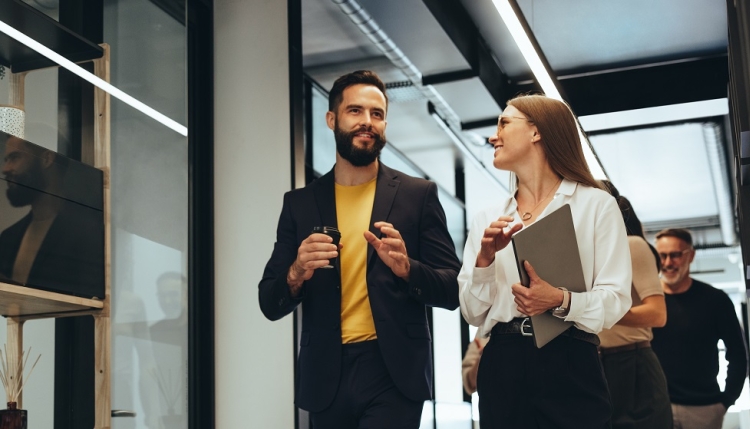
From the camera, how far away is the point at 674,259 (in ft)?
16.4

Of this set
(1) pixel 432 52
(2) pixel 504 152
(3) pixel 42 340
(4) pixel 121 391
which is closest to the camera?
(2) pixel 504 152

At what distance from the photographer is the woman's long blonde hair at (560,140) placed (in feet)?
8.57

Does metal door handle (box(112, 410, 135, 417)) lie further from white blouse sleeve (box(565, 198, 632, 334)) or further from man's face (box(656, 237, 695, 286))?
man's face (box(656, 237, 695, 286))

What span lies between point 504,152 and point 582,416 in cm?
78

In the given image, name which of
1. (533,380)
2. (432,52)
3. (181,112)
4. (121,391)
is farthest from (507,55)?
(533,380)

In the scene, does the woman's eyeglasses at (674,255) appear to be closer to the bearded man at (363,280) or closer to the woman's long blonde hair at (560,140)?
the bearded man at (363,280)

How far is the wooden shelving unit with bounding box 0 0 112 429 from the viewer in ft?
9.71

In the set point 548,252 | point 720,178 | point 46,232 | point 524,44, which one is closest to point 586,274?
point 548,252

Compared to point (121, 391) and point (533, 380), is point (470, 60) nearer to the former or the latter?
point (121, 391)

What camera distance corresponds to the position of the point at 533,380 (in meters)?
2.35

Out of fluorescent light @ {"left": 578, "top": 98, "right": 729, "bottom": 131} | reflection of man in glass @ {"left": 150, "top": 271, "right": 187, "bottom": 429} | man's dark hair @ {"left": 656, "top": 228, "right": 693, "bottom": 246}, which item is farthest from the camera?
fluorescent light @ {"left": 578, "top": 98, "right": 729, "bottom": 131}

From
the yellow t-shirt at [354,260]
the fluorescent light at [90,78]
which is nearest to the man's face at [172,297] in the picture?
the fluorescent light at [90,78]

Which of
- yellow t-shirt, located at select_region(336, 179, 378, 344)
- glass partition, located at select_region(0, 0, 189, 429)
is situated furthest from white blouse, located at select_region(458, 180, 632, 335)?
glass partition, located at select_region(0, 0, 189, 429)

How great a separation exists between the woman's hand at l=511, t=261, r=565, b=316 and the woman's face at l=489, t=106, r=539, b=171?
1.51 feet
